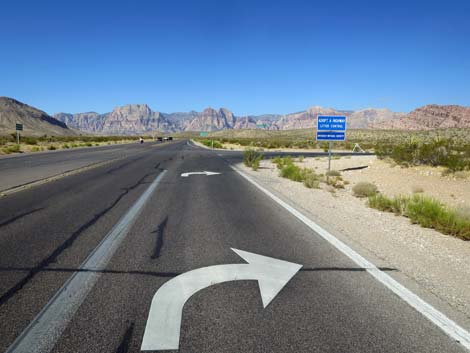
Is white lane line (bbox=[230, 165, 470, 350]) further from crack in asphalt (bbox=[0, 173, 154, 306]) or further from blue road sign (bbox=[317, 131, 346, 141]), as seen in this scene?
blue road sign (bbox=[317, 131, 346, 141])

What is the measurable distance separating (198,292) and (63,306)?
4.44ft

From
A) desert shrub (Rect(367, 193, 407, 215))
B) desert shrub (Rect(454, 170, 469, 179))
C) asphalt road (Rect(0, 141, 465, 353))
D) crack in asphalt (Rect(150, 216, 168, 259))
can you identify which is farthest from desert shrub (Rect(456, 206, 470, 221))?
desert shrub (Rect(454, 170, 469, 179))

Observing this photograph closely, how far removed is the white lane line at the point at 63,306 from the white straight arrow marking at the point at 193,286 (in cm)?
77

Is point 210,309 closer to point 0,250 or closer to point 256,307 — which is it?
point 256,307

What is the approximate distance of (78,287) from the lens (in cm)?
400

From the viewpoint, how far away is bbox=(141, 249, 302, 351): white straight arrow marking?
9.96 feet

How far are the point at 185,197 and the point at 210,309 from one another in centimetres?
700

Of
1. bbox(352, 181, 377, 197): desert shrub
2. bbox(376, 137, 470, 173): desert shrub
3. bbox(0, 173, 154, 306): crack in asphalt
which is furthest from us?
bbox(376, 137, 470, 173): desert shrub

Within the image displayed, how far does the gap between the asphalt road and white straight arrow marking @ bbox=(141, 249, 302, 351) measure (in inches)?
3.1

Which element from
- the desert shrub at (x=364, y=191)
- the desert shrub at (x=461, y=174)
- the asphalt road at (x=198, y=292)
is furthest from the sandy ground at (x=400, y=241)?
the desert shrub at (x=461, y=174)

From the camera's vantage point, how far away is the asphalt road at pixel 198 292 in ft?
9.89

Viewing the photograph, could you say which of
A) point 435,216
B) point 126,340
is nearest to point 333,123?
point 435,216

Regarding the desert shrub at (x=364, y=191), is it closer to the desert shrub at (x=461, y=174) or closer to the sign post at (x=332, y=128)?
the sign post at (x=332, y=128)

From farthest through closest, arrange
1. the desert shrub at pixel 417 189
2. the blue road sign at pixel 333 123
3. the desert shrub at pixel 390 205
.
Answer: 1. the blue road sign at pixel 333 123
2. the desert shrub at pixel 417 189
3. the desert shrub at pixel 390 205
